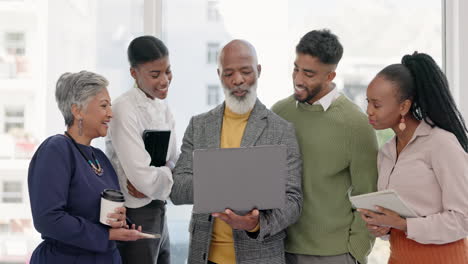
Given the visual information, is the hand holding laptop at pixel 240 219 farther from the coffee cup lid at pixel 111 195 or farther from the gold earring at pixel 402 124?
the gold earring at pixel 402 124

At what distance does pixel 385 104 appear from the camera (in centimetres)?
209

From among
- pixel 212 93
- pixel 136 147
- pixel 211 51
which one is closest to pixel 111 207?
pixel 136 147

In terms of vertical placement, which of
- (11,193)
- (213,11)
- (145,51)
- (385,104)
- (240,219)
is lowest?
(11,193)

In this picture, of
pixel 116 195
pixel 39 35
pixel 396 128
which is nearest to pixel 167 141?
pixel 116 195

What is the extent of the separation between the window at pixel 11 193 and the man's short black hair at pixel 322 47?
6.54 feet

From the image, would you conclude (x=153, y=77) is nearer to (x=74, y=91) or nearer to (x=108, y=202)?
(x=74, y=91)

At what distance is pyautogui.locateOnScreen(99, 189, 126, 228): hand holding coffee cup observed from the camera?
2035 mm

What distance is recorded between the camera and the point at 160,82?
245cm

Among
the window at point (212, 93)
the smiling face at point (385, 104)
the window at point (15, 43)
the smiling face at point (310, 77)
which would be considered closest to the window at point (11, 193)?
the window at point (15, 43)

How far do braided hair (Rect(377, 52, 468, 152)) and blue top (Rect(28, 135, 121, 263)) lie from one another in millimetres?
1207

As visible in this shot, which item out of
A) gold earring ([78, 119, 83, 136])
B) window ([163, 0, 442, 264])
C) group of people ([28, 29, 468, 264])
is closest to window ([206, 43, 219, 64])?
window ([163, 0, 442, 264])

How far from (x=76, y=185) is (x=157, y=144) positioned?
1.46ft

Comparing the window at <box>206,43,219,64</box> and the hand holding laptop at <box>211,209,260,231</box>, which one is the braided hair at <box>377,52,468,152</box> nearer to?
the hand holding laptop at <box>211,209,260,231</box>

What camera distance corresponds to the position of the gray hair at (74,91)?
215 centimetres
